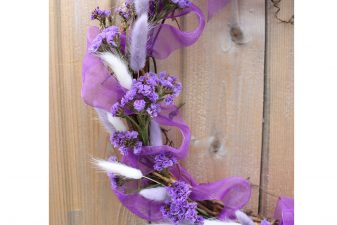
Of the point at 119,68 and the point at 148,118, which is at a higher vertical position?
the point at 119,68

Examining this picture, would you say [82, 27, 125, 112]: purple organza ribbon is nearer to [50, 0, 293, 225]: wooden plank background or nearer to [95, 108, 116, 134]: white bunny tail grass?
[95, 108, 116, 134]: white bunny tail grass

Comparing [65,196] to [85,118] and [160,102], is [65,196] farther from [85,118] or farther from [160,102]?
[160,102]

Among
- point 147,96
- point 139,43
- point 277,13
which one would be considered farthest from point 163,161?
point 277,13

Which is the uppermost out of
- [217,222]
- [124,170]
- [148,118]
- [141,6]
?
[141,6]

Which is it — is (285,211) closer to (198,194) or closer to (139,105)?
(198,194)

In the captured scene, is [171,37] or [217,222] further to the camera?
[171,37]
